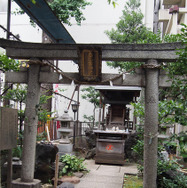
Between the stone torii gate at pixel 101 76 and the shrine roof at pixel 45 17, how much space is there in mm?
2600

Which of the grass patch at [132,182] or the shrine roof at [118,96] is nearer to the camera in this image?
the grass patch at [132,182]

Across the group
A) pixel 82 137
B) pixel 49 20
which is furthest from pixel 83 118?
pixel 49 20

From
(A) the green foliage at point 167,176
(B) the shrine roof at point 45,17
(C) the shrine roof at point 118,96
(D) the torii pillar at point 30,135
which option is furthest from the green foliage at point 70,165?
(B) the shrine roof at point 45,17

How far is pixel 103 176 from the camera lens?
10.1 metres

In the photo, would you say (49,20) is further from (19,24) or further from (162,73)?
(19,24)

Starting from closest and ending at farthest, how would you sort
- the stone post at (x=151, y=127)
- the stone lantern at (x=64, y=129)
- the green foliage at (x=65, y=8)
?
the stone post at (x=151, y=127) < the stone lantern at (x=64, y=129) < the green foliage at (x=65, y=8)

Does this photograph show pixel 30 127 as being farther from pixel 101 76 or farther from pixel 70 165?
pixel 70 165

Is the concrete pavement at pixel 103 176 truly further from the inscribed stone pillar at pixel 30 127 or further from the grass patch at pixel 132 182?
the inscribed stone pillar at pixel 30 127

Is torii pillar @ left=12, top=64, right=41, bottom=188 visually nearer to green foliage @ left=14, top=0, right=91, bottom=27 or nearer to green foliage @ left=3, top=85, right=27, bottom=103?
green foliage @ left=3, top=85, right=27, bottom=103

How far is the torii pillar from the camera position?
711 cm

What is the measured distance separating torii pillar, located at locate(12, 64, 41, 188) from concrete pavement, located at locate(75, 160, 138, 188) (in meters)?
1.97

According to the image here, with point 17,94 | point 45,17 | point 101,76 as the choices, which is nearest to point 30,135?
point 17,94

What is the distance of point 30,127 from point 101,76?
2547 mm

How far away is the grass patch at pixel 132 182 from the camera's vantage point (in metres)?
8.52
